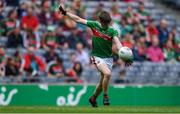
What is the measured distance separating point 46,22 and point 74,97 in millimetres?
3342

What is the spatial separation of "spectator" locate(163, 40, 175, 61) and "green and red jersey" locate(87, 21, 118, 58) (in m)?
9.40

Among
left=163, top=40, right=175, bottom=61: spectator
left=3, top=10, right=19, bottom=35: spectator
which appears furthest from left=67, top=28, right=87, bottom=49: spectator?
left=163, top=40, right=175, bottom=61: spectator

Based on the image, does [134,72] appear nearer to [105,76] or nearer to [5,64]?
[5,64]

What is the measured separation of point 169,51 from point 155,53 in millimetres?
771

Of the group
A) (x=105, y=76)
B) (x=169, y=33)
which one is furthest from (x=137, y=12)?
(x=105, y=76)

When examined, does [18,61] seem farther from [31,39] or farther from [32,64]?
[31,39]

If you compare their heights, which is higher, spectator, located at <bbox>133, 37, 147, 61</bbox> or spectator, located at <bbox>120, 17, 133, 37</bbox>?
spectator, located at <bbox>120, 17, 133, 37</bbox>

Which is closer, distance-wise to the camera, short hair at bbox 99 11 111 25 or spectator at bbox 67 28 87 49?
short hair at bbox 99 11 111 25

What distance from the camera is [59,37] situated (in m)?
25.6

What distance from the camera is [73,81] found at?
24188mm

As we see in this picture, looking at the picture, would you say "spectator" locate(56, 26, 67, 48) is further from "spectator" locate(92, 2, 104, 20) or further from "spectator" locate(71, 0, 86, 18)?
"spectator" locate(92, 2, 104, 20)

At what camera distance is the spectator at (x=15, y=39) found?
80.9 ft

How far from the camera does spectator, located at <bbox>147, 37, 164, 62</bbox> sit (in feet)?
88.1

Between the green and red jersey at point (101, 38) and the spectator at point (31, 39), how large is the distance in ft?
23.1
